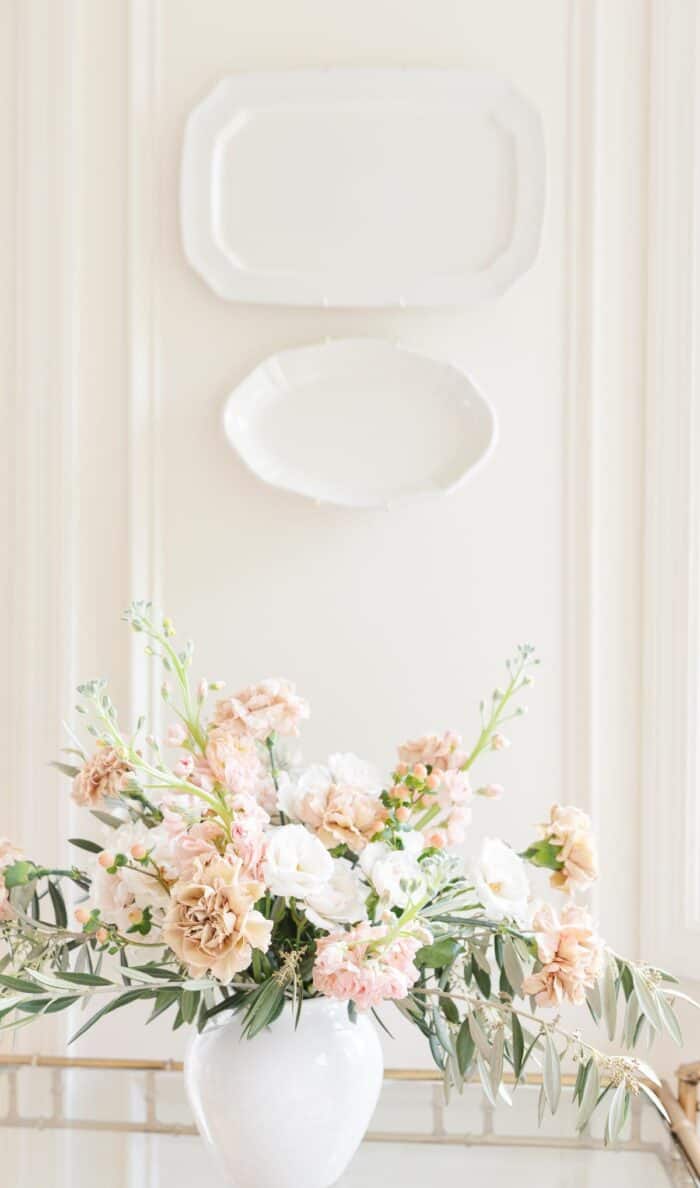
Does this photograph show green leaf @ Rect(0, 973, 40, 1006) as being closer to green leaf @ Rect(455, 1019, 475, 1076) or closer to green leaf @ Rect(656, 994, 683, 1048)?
green leaf @ Rect(455, 1019, 475, 1076)

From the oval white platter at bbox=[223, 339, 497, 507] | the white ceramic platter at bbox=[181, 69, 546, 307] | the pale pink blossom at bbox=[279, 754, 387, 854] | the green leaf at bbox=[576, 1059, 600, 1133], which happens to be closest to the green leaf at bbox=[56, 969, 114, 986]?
the pale pink blossom at bbox=[279, 754, 387, 854]

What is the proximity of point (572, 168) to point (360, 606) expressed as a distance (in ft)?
2.42

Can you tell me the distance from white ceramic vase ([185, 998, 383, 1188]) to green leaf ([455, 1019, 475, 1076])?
0.11m

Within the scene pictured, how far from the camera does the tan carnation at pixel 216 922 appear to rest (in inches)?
39.6

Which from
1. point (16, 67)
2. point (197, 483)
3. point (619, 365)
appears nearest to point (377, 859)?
point (197, 483)

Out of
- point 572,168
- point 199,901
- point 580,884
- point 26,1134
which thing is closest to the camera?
point 199,901

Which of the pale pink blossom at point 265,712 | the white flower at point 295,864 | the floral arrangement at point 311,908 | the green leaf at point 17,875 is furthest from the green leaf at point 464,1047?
the green leaf at point 17,875

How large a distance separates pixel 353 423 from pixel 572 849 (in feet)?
2.67

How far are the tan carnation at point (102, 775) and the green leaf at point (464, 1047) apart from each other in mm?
413

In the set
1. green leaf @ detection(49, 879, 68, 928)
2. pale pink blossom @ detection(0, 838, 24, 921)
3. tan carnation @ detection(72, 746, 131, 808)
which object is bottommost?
green leaf @ detection(49, 879, 68, 928)

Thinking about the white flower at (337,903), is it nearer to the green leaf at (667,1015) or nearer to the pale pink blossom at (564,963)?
the pale pink blossom at (564,963)

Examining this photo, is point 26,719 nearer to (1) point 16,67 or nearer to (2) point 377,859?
(2) point 377,859

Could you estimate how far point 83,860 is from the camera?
177 centimetres

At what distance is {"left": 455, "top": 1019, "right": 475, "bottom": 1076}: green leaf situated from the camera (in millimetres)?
1133
